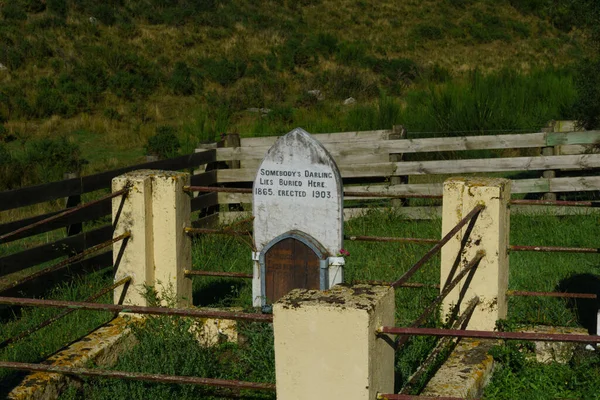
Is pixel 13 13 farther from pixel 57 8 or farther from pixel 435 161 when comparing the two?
pixel 435 161

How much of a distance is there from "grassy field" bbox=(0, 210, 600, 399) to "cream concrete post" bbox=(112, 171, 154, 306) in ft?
1.37

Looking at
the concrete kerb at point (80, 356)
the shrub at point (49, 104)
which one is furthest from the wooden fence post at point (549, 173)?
the shrub at point (49, 104)

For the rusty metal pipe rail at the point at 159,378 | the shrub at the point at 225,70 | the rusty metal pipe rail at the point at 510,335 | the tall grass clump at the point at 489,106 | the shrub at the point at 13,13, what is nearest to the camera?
the rusty metal pipe rail at the point at 510,335

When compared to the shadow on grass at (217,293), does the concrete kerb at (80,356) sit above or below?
below

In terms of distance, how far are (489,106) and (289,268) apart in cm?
1122

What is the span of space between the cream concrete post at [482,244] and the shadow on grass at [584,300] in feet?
2.34

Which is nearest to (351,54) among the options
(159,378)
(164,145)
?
(164,145)

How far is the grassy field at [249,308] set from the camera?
5.72 m

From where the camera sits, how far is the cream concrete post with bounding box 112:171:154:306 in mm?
6812

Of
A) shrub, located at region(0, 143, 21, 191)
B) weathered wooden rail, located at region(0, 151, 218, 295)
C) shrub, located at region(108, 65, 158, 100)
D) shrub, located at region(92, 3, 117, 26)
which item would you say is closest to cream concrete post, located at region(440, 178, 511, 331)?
weathered wooden rail, located at region(0, 151, 218, 295)

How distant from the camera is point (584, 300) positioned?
7465 mm

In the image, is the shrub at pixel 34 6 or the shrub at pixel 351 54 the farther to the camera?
the shrub at pixel 34 6

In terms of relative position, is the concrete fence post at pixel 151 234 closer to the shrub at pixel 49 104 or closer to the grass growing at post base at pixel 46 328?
the grass growing at post base at pixel 46 328

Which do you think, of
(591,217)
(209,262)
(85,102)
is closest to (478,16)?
(85,102)
